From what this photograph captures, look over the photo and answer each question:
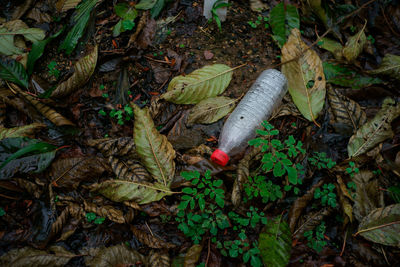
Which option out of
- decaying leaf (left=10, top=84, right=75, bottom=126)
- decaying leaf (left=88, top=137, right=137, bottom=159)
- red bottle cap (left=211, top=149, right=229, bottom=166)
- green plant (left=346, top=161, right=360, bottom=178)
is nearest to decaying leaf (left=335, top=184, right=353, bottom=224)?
green plant (left=346, top=161, right=360, bottom=178)

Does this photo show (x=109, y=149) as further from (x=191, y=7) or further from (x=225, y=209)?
(x=191, y=7)

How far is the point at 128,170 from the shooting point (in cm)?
184

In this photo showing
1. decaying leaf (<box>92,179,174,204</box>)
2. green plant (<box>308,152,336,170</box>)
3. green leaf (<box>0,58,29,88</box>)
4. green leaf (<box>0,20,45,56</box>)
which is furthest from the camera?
green leaf (<box>0,20,45,56</box>)

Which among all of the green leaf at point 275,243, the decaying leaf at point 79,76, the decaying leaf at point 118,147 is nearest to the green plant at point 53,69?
the decaying leaf at point 79,76

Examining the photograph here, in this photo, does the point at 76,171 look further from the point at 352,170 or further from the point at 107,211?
the point at 352,170

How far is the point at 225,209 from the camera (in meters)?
1.80

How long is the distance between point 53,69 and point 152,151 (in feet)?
4.10

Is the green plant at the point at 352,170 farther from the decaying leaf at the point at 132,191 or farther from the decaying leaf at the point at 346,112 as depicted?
the decaying leaf at the point at 132,191

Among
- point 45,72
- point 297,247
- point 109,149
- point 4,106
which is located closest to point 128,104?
point 109,149

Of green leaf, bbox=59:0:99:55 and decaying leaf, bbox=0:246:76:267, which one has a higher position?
green leaf, bbox=59:0:99:55

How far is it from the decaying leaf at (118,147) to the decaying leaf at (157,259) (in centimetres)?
68

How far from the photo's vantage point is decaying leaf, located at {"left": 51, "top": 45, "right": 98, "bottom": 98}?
2051mm

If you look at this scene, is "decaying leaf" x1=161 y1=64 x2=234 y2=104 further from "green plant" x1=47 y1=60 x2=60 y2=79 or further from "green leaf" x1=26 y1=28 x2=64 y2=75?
"green leaf" x1=26 y1=28 x2=64 y2=75

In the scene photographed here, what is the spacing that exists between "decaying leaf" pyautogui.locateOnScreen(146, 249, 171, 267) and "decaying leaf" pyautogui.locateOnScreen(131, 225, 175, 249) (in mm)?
49
